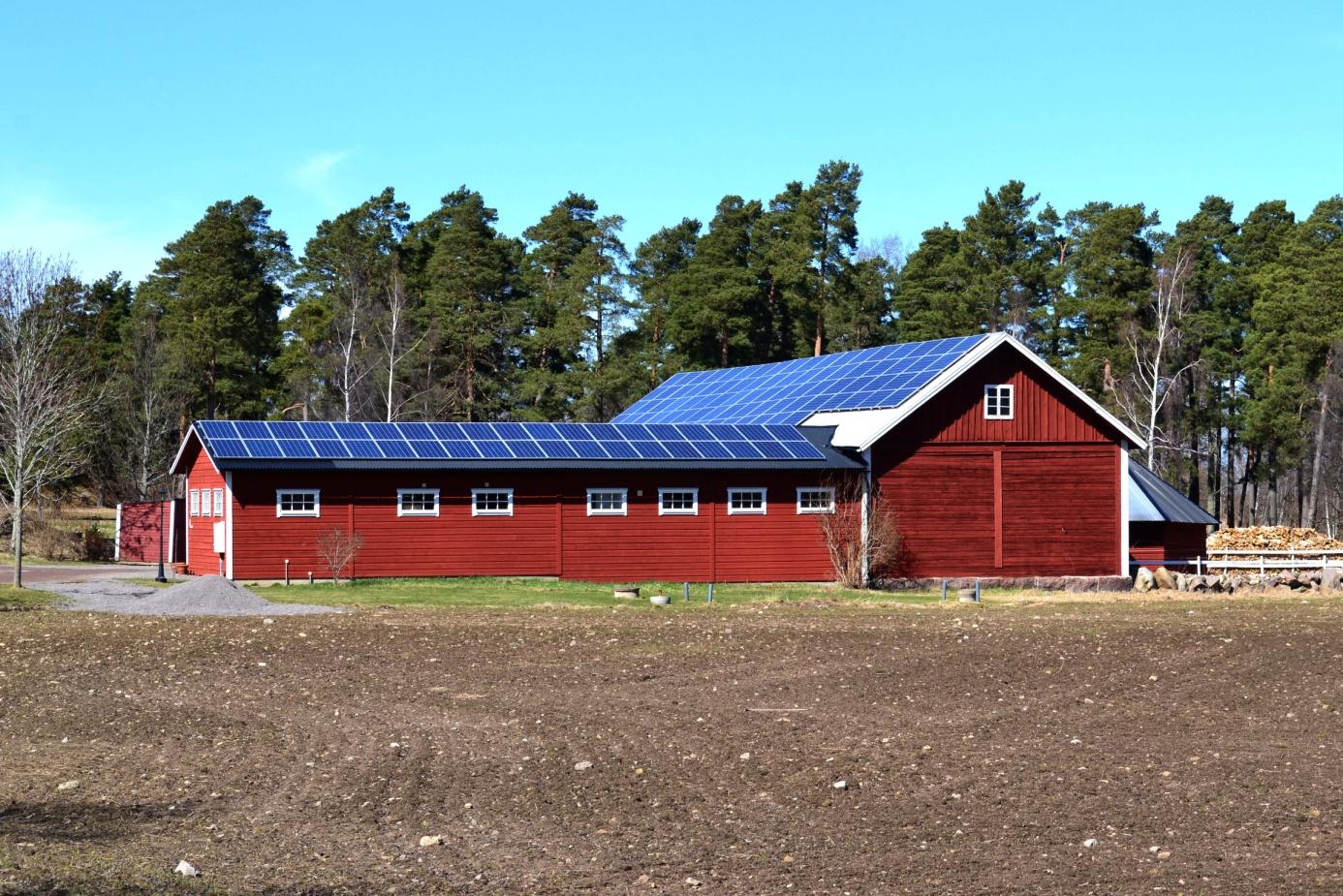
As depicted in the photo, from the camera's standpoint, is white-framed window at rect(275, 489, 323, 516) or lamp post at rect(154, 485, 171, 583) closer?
white-framed window at rect(275, 489, 323, 516)

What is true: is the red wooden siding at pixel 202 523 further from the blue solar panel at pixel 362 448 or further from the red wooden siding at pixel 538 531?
the blue solar panel at pixel 362 448

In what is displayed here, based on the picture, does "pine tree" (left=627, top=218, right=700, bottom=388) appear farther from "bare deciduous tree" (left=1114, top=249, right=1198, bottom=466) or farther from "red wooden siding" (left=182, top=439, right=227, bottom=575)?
"red wooden siding" (left=182, top=439, right=227, bottom=575)

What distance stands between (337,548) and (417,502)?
2215 mm

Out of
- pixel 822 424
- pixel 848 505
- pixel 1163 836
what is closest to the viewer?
pixel 1163 836

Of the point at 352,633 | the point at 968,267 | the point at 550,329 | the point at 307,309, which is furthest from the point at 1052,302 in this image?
the point at 352,633

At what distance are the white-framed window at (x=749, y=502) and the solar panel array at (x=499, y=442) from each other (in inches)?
42.4

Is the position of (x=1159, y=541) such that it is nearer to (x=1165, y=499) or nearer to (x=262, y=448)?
(x=1165, y=499)

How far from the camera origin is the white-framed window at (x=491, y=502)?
3803cm

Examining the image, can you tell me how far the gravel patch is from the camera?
95.2 feet

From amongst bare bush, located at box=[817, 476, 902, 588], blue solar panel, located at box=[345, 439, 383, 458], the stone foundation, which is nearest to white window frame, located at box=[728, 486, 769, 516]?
bare bush, located at box=[817, 476, 902, 588]

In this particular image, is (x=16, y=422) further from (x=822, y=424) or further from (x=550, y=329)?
(x=550, y=329)

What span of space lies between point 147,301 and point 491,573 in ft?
165

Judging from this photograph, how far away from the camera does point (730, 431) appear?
41.2 m

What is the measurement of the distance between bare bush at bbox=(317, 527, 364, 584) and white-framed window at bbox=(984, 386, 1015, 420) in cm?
1614
